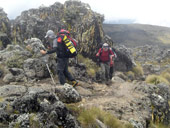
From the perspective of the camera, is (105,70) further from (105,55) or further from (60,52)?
(60,52)

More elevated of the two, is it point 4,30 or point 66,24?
point 66,24

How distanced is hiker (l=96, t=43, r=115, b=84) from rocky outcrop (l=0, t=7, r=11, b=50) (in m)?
11.8

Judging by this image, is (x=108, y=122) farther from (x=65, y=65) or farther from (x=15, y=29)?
(x=15, y=29)

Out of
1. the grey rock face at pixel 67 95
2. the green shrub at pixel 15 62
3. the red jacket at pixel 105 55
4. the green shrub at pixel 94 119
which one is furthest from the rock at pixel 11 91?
the red jacket at pixel 105 55

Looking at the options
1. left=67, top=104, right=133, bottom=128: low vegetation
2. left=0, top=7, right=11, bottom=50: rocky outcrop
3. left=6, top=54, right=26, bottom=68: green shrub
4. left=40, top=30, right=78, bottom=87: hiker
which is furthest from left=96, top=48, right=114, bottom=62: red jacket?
left=0, top=7, right=11, bottom=50: rocky outcrop

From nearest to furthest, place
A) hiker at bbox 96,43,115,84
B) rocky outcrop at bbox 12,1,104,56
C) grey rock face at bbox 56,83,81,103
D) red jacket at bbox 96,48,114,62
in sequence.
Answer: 1. grey rock face at bbox 56,83,81,103
2. hiker at bbox 96,43,115,84
3. red jacket at bbox 96,48,114,62
4. rocky outcrop at bbox 12,1,104,56

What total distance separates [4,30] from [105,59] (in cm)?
1476

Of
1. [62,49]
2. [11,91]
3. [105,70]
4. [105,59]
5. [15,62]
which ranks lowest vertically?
[105,70]

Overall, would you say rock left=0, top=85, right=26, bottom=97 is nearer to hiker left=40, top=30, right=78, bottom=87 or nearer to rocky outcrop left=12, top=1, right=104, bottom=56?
hiker left=40, top=30, right=78, bottom=87

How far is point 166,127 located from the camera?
26.1ft

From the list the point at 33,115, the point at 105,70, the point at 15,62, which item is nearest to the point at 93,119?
the point at 33,115

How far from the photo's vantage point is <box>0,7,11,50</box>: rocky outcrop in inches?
732

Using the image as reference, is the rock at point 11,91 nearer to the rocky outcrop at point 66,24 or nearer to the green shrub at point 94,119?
the green shrub at point 94,119

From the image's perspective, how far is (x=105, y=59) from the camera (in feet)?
49.0
